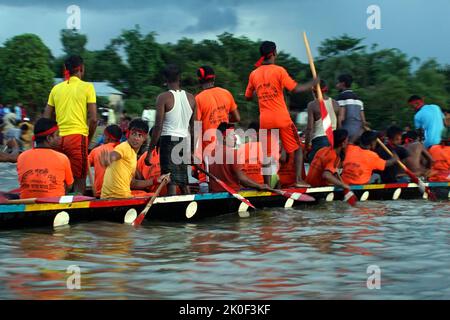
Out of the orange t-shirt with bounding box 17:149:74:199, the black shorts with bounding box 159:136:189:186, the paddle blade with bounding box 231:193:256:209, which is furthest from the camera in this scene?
the paddle blade with bounding box 231:193:256:209

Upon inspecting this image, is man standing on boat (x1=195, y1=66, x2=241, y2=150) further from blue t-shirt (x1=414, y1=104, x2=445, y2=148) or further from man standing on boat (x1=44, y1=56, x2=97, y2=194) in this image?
blue t-shirt (x1=414, y1=104, x2=445, y2=148)

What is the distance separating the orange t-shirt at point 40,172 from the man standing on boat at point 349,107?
16.4 feet

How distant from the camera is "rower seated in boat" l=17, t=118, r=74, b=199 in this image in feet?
24.4

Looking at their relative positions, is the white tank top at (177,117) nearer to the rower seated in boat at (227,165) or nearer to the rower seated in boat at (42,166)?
the rower seated in boat at (227,165)

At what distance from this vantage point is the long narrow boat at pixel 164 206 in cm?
731

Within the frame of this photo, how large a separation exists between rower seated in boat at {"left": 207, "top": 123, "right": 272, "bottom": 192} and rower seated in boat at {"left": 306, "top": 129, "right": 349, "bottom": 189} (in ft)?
4.04

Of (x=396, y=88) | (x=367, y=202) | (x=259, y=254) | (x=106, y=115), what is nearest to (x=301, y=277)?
(x=259, y=254)

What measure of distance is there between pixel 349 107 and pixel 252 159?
260cm

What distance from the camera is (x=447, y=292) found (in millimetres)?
5562

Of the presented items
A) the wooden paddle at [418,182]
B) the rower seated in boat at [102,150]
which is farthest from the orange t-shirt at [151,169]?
the wooden paddle at [418,182]

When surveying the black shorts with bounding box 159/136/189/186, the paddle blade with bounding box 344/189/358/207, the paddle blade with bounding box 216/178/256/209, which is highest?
the black shorts with bounding box 159/136/189/186

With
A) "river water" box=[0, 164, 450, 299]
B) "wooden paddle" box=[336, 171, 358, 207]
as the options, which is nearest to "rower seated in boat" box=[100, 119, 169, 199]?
"river water" box=[0, 164, 450, 299]

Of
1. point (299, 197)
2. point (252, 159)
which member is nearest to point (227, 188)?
point (252, 159)
